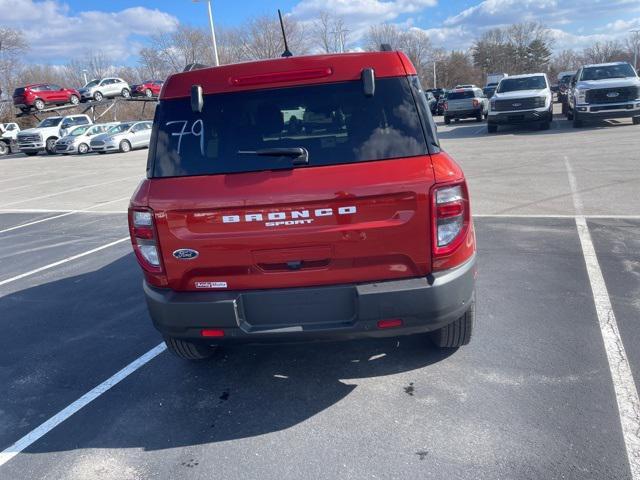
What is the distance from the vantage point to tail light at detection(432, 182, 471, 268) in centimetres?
299

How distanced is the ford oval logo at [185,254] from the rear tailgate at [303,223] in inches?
0.8

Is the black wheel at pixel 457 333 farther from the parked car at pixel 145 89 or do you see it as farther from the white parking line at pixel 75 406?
the parked car at pixel 145 89

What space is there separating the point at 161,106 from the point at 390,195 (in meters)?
1.49

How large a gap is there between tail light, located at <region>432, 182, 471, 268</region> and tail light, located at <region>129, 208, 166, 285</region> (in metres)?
1.61

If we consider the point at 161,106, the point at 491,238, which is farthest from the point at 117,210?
the point at 161,106

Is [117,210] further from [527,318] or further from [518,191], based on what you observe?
[527,318]

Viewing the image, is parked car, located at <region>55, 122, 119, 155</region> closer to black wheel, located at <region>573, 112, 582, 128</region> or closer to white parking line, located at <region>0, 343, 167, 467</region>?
black wheel, located at <region>573, 112, 582, 128</region>

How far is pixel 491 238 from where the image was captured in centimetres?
687

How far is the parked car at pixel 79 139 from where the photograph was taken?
30406 mm

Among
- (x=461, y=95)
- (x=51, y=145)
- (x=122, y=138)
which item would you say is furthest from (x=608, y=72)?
(x=51, y=145)

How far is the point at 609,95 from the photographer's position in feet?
58.7

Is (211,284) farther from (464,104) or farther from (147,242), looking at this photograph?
(464,104)

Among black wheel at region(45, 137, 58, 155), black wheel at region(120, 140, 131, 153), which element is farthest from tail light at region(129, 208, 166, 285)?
black wheel at region(45, 137, 58, 155)

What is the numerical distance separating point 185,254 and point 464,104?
2586 centimetres
